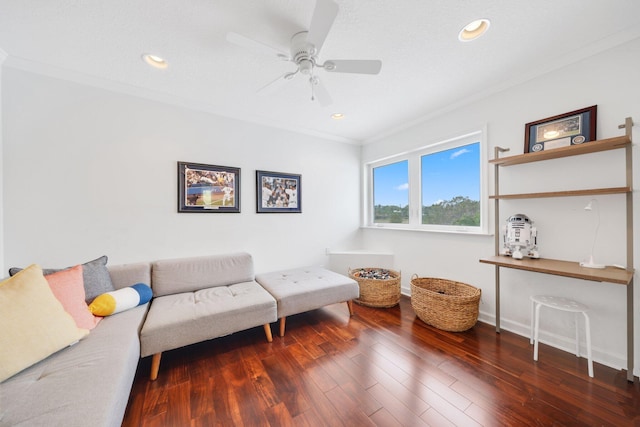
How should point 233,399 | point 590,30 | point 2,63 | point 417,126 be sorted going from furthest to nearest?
point 417,126 → point 2,63 → point 590,30 → point 233,399

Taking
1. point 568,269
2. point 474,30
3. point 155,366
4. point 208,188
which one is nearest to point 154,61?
point 208,188

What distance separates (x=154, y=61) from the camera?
185 centimetres

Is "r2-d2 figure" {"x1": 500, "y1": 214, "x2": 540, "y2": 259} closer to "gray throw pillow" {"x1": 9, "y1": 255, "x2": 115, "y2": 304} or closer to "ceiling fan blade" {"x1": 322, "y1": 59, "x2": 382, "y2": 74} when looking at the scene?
"ceiling fan blade" {"x1": 322, "y1": 59, "x2": 382, "y2": 74}

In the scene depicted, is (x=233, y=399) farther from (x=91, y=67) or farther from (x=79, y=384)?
(x=91, y=67)

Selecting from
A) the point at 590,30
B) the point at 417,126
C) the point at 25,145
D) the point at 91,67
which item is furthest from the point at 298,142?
the point at 590,30

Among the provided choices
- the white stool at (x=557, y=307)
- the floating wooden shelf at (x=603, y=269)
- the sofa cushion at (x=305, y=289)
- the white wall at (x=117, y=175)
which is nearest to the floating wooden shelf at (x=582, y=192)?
the floating wooden shelf at (x=603, y=269)

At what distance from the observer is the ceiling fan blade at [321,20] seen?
1.08 meters

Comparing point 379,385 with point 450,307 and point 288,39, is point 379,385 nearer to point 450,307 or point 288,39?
point 450,307

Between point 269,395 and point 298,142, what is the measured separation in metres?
2.85

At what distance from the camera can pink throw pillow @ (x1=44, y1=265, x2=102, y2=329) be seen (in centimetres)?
137

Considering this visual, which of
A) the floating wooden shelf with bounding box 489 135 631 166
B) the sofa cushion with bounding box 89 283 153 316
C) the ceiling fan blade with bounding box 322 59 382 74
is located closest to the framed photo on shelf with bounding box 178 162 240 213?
the sofa cushion with bounding box 89 283 153 316

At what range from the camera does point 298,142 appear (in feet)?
10.6

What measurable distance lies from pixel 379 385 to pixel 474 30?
254 centimetres

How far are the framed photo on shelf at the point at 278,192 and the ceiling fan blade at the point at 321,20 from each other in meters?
1.81
